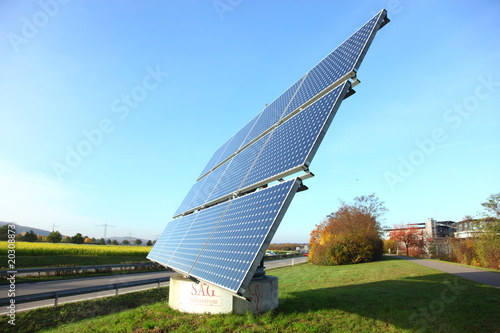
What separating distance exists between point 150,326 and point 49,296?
6148 mm

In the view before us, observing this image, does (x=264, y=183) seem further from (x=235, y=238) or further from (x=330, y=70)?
(x=330, y=70)

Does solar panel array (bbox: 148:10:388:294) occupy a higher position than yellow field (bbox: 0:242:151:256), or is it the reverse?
solar panel array (bbox: 148:10:388:294)

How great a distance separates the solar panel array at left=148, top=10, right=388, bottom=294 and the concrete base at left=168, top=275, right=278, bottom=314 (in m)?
0.88

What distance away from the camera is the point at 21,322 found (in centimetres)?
955

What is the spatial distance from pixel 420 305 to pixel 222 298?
6.21 m

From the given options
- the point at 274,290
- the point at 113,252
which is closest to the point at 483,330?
the point at 274,290

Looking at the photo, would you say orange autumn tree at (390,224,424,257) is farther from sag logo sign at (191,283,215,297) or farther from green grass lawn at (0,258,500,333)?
Result: sag logo sign at (191,283,215,297)

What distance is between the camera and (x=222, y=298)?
25.8ft

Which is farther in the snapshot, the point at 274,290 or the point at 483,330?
the point at 274,290

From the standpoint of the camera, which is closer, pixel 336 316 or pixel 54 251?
pixel 336 316

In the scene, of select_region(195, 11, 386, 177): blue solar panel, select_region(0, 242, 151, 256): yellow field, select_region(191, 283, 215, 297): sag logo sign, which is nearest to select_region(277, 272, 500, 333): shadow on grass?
select_region(191, 283, 215, 297): sag logo sign

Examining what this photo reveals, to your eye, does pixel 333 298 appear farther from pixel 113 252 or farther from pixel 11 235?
pixel 113 252

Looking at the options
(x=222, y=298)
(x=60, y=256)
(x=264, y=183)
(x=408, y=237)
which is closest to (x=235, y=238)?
(x=264, y=183)

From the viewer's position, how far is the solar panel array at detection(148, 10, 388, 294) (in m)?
5.35
